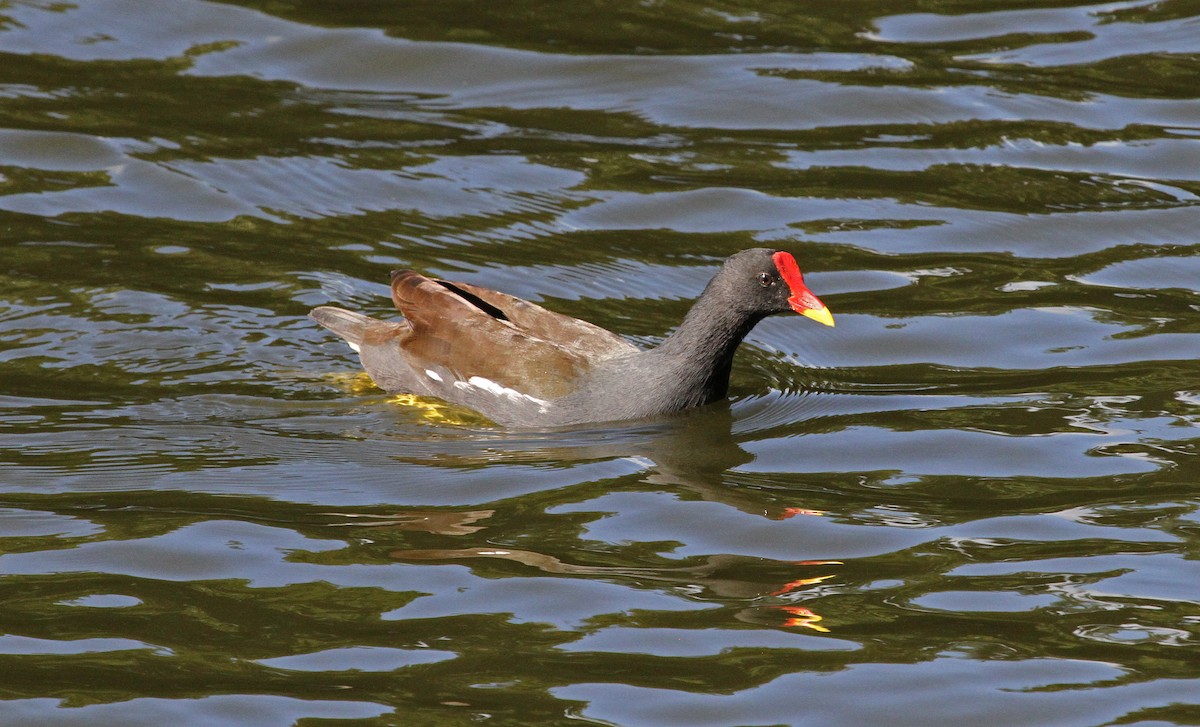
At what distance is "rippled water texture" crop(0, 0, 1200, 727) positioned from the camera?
183 inches

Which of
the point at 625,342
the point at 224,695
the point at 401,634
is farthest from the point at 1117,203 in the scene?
the point at 224,695

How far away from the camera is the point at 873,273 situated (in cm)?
831

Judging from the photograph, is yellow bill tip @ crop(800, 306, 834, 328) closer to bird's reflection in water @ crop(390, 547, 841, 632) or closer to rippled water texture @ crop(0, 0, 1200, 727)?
rippled water texture @ crop(0, 0, 1200, 727)

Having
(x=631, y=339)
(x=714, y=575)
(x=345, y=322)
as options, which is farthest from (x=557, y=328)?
(x=714, y=575)

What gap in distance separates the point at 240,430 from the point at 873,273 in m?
3.36

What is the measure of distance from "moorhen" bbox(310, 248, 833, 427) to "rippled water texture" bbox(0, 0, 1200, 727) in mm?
150

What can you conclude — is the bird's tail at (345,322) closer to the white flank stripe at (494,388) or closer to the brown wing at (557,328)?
the brown wing at (557,328)

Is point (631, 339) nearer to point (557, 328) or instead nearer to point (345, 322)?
point (557, 328)

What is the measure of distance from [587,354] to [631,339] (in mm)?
847

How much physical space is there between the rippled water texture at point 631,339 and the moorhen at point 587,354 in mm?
150

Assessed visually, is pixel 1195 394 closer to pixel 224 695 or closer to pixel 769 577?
pixel 769 577

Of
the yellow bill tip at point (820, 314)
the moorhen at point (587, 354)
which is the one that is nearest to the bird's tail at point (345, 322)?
the moorhen at point (587, 354)

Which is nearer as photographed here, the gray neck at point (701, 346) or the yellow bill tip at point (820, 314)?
the yellow bill tip at point (820, 314)

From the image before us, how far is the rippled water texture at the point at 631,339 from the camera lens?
465 cm
